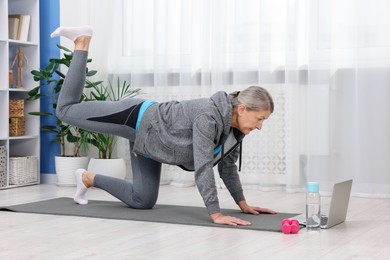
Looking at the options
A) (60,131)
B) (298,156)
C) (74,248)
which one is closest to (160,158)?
(74,248)

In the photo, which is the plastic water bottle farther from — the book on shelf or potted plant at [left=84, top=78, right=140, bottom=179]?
the book on shelf

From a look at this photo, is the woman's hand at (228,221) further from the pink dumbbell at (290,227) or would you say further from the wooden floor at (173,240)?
the pink dumbbell at (290,227)

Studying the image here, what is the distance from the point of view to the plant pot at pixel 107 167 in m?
4.75

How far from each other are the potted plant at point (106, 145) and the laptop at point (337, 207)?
1873 mm

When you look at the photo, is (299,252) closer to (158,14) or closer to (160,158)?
(160,158)

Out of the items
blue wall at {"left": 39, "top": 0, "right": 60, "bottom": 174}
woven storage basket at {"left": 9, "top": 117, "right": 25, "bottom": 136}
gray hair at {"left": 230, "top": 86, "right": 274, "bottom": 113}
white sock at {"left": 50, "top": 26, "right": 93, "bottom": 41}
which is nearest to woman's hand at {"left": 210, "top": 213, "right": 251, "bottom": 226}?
gray hair at {"left": 230, "top": 86, "right": 274, "bottom": 113}

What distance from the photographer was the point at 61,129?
492 centimetres

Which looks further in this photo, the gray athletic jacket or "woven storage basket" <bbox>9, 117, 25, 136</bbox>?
"woven storage basket" <bbox>9, 117, 25, 136</bbox>

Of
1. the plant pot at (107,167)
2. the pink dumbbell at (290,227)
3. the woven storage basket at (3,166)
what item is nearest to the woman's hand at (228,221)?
the pink dumbbell at (290,227)

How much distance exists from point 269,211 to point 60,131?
207 centimetres

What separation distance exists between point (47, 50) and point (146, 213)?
7.09 feet

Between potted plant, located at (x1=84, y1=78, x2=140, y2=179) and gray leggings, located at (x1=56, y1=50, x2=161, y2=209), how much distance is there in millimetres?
1199

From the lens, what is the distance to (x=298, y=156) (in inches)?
175

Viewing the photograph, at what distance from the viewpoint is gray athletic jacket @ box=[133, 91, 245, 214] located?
3008mm
